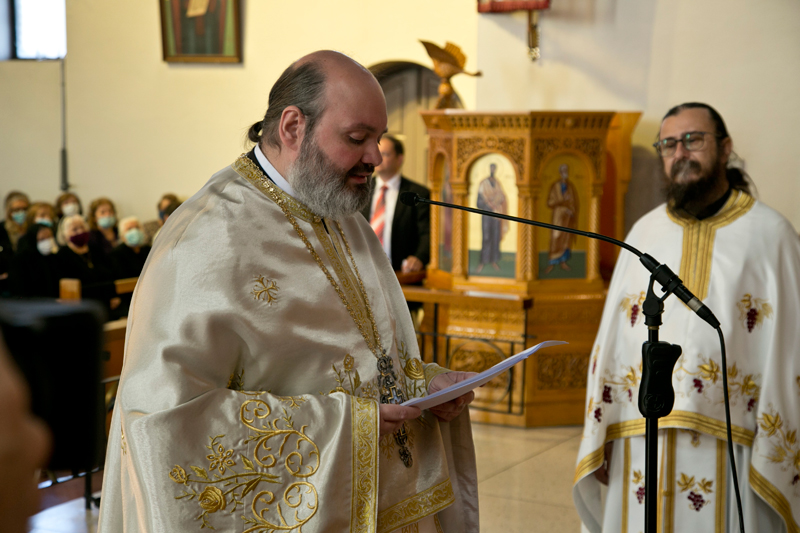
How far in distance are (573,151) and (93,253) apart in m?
4.96

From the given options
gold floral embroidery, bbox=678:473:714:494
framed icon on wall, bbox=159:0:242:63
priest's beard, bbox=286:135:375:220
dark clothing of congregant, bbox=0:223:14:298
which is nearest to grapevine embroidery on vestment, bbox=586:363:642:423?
gold floral embroidery, bbox=678:473:714:494

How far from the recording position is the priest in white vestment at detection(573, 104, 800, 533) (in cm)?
277

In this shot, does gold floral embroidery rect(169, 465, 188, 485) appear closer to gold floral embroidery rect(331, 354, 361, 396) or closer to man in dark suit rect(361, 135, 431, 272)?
gold floral embroidery rect(331, 354, 361, 396)

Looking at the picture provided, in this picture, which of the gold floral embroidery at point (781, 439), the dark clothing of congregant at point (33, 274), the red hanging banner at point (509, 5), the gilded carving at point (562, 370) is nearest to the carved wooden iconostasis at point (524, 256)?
the gilded carving at point (562, 370)

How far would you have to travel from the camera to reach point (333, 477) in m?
1.75

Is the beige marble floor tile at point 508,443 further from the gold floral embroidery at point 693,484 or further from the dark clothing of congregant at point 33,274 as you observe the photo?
the dark clothing of congregant at point 33,274

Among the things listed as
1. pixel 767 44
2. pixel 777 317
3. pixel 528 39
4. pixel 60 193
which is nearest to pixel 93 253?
pixel 60 193

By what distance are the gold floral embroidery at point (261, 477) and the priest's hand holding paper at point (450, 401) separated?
44cm

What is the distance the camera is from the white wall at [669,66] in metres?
6.11

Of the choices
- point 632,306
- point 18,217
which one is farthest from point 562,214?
point 18,217

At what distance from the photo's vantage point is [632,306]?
304 centimetres

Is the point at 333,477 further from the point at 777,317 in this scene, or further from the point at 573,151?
the point at 573,151

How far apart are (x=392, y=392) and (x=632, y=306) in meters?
1.38

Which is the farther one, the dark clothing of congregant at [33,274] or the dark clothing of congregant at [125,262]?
the dark clothing of congregant at [125,262]
